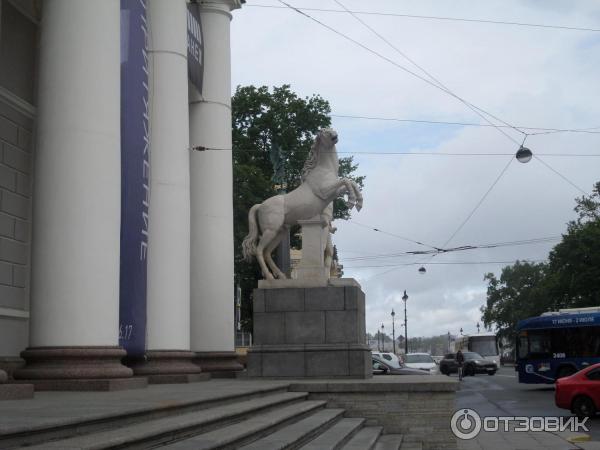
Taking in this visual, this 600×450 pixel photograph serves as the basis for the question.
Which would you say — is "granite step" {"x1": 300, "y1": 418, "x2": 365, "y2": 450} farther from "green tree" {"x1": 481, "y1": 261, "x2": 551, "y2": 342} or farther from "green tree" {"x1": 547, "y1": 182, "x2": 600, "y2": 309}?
"green tree" {"x1": 481, "y1": 261, "x2": 551, "y2": 342}

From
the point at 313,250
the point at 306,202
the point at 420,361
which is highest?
the point at 306,202

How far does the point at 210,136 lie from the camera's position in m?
20.8

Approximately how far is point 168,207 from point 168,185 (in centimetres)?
43

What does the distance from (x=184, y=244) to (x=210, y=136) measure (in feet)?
16.6

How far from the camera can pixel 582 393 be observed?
21.4 metres

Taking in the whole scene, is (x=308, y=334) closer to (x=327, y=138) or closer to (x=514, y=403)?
(x=327, y=138)

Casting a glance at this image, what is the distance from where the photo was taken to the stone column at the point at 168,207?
51.3ft

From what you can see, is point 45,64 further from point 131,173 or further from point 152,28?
point 152,28

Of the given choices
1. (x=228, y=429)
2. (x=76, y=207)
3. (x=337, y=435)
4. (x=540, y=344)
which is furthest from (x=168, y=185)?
(x=540, y=344)

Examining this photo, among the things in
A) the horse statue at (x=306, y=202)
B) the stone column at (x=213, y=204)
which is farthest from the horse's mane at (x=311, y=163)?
the stone column at (x=213, y=204)

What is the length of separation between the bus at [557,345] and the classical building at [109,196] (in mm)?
18893

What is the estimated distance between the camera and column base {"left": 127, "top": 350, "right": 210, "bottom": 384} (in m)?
15.2

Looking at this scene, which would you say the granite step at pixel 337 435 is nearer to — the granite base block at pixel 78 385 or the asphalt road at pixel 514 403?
the granite base block at pixel 78 385

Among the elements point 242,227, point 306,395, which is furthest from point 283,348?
point 242,227
